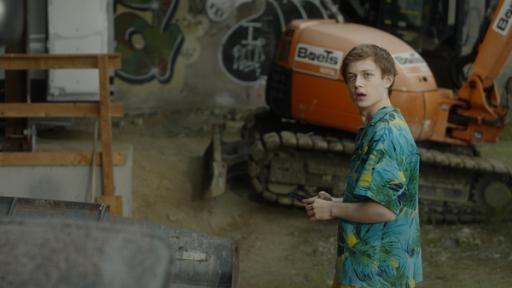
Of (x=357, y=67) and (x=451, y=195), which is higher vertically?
(x=357, y=67)

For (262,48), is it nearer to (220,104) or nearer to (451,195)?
(220,104)

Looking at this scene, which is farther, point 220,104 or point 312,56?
point 220,104

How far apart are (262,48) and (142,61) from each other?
1.74 m

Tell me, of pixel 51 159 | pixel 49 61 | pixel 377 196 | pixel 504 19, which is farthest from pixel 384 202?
pixel 504 19

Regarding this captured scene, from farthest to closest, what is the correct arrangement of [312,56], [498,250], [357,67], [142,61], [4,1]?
[142,61]
[312,56]
[498,250]
[4,1]
[357,67]

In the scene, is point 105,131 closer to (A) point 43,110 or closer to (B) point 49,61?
(A) point 43,110

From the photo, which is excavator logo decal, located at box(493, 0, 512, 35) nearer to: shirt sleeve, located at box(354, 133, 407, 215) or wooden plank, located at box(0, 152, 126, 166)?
wooden plank, located at box(0, 152, 126, 166)

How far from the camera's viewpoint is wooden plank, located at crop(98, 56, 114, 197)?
825 centimetres

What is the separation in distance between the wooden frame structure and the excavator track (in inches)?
77.4

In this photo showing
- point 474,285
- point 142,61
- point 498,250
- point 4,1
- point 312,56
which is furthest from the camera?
point 142,61

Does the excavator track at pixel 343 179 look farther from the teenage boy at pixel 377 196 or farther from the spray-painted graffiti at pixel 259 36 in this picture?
the teenage boy at pixel 377 196

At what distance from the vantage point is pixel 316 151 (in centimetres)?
1008

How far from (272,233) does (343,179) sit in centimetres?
95

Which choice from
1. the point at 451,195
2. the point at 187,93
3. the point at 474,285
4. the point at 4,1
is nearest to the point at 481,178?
the point at 451,195
